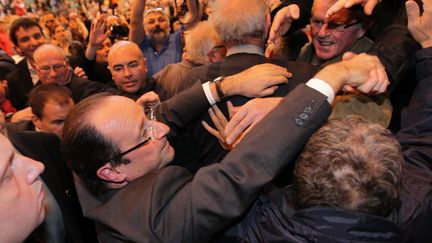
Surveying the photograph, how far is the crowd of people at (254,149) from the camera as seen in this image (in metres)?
0.91

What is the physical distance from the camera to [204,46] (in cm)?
256

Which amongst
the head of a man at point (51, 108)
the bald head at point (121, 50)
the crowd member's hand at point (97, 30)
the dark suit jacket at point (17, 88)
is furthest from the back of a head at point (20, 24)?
the head of a man at point (51, 108)

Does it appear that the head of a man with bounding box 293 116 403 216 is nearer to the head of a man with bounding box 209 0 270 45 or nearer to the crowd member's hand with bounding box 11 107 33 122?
the head of a man with bounding box 209 0 270 45

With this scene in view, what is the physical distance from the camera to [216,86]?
1647 mm

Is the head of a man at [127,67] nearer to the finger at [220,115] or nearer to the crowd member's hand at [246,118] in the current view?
the finger at [220,115]

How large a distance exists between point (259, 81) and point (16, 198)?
3.20ft

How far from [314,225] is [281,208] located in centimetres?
14

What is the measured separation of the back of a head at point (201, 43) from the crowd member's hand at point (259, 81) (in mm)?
963

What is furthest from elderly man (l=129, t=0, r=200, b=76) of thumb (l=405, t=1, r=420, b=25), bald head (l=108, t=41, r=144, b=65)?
thumb (l=405, t=1, r=420, b=25)

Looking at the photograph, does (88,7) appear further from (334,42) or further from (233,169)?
(233,169)

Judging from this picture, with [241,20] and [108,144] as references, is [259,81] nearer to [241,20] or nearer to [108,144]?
[241,20]

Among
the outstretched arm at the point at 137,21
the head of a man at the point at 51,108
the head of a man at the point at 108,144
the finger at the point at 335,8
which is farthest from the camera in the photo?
the outstretched arm at the point at 137,21

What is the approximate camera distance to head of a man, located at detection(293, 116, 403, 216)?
0.88 meters

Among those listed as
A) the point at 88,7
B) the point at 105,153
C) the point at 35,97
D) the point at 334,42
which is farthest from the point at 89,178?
the point at 88,7
